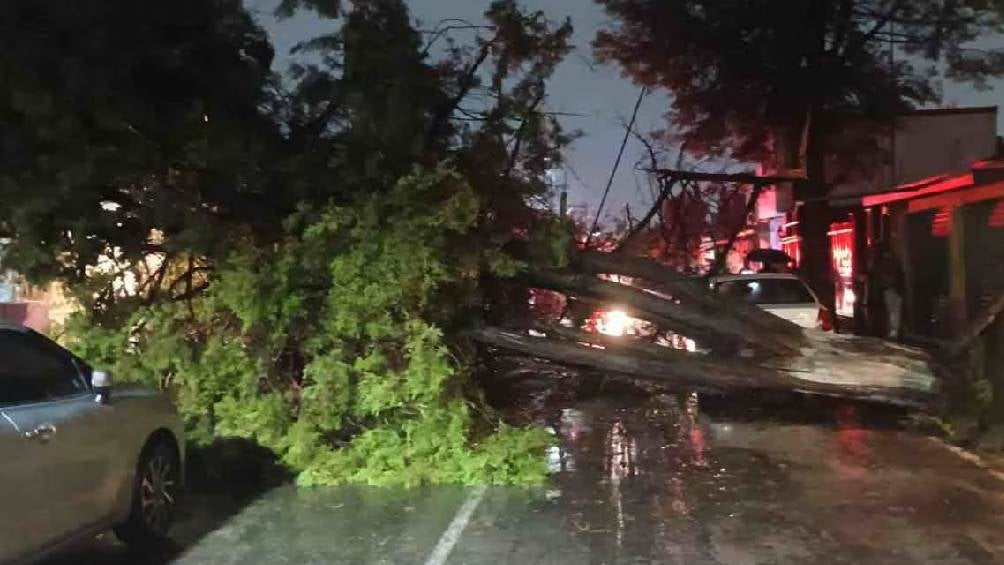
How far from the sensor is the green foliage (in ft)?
30.4

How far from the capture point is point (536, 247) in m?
10.9

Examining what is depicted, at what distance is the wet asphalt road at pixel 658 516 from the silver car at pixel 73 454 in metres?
0.47

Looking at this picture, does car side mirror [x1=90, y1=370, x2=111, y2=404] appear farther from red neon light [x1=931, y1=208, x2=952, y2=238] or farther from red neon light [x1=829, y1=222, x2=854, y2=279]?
red neon light [x1=829, y1=222, x2=854, y2=279]

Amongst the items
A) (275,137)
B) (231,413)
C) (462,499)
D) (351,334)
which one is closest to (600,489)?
(462,499)

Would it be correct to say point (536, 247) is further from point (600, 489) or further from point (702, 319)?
point (600, 489)

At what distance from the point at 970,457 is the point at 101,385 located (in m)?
7.58

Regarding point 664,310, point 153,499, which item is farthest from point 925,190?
point 153,499

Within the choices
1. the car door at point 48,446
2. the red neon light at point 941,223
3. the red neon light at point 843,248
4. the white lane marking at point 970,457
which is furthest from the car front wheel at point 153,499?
the red neon light at point 843,248

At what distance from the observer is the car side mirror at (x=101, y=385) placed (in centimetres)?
652

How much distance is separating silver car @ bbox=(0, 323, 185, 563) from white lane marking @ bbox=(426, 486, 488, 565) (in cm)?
191

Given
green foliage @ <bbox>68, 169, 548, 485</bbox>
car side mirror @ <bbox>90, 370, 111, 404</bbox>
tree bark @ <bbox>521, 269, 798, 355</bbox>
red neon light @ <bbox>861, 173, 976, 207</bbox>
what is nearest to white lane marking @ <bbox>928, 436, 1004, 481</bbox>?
tree bark @ <bbox>521, 269, 798, 355</bbox>

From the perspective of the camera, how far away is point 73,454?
6121mm

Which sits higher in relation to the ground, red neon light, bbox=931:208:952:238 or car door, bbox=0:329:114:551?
red neon light, bbox=931:208:952:238

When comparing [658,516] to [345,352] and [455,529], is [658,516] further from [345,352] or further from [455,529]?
[345,352]
